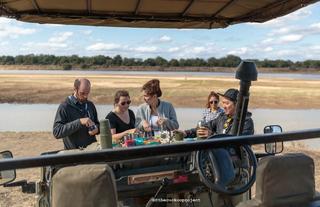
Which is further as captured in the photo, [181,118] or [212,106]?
[181,118]

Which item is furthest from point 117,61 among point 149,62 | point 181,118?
point 181,118

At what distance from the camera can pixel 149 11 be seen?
6055mm

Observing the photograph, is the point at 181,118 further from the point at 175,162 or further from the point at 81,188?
the point at 81,188

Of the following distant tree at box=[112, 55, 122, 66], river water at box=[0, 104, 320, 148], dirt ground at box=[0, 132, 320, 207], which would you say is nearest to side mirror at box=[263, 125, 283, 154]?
dirt ground at box=[0, 132, 320, 207]

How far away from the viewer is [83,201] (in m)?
1.85

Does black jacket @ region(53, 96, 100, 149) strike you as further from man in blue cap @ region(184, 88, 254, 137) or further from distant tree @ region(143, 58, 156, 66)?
distant tree @ region(143, 58, 156, 66)

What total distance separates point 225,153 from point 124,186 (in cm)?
144

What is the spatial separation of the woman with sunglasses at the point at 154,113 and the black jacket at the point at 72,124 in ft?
1.90

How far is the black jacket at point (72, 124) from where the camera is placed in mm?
5059

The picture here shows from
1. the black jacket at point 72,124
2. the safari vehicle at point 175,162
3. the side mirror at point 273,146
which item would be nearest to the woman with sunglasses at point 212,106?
the safari vehicle at point 175,162

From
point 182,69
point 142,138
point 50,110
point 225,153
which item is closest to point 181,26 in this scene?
point 142,138

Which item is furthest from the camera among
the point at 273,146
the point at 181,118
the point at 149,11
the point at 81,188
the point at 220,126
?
Result: the point at 181,118

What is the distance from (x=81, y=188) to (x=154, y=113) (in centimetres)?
369

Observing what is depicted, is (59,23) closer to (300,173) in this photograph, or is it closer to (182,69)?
(300,173)
